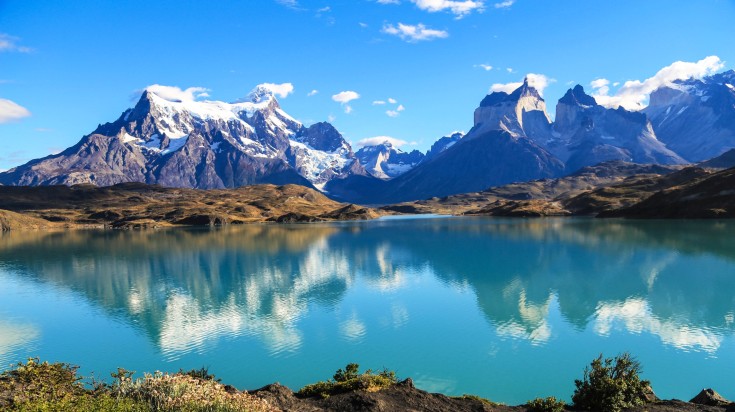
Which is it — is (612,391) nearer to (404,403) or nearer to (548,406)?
(548,406)

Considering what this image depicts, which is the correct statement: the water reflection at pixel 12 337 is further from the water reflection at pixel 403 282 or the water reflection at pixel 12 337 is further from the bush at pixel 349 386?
the bush at pixel 349 386

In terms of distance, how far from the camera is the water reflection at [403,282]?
44.4m

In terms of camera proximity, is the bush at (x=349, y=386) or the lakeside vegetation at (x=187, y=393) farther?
the bush at (x=349, y=386)

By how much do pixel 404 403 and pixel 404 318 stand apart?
27293 millimetres

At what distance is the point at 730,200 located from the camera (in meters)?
197

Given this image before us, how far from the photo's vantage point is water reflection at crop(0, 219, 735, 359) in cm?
4441

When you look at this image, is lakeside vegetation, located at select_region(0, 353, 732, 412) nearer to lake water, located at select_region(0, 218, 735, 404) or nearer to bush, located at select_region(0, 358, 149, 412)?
bush, located at select_region(0, 358, 149, 412)

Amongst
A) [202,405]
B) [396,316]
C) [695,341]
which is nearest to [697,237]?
[695,341]

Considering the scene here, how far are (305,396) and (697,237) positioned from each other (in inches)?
5540

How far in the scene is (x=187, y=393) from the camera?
18250 millimetres

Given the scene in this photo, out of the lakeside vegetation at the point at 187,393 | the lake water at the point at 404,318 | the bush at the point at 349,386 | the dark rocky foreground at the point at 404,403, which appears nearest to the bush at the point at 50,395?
the lakeside vegetation at the point at 187,393

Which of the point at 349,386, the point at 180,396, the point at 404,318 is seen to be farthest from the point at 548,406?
the point at 404,318

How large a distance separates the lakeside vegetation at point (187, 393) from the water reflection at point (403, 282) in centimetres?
1560

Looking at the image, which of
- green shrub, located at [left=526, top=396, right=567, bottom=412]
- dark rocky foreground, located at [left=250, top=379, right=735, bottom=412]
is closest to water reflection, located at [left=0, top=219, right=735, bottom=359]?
dark rocky foreground, located at [left=250, top=379, right=735, bottom=412]
